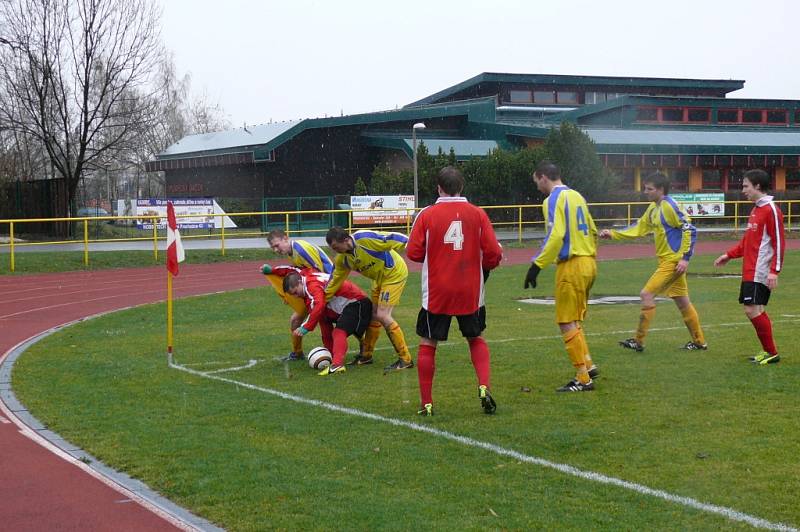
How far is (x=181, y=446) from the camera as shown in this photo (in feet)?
23.2

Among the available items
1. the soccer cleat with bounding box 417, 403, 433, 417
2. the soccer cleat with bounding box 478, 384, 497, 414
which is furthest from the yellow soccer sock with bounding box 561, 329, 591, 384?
the soccer cleat with bounding box 417, 403, 433, 417

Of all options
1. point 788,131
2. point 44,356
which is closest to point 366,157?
point 788,131

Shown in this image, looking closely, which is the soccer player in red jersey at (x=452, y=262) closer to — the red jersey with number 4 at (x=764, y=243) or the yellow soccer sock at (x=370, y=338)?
the yellow soccer sock at (x=370, y=338)

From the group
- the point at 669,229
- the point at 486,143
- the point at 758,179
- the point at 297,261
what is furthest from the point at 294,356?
the point at 486,143

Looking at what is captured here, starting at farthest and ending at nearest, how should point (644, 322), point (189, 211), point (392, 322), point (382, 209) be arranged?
1. point (189, 211)
2. point (382, 209)
3. point (644, 322)
4. point (392, 322)

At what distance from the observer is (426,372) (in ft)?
25.6

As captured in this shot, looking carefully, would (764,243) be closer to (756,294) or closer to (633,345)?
(756,294)

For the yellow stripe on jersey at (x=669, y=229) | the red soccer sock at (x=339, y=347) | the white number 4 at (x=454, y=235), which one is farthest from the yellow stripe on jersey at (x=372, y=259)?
the yellow stripe on jersey at (x=669, y=229)

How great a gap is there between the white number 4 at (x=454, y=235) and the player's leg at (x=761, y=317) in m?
3.77

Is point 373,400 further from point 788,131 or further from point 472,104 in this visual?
point 788,131

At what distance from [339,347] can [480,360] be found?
2571 mm

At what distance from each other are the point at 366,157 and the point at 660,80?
32266 mm

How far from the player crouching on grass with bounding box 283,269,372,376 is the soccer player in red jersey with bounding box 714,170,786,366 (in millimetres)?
3847

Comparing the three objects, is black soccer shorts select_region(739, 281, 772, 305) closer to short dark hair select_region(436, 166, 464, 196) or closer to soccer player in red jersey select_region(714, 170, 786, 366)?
soccer player in red jersey select_region(714, 170, 786, 366)
